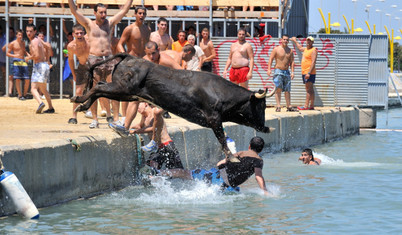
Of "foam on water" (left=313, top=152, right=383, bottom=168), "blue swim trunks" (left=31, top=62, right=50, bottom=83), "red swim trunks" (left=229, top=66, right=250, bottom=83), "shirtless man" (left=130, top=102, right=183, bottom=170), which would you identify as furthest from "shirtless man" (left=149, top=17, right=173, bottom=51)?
"foam on water" (left=313, top=152, right=383, bottom=168)

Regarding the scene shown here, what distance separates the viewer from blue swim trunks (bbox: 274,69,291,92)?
1811cm

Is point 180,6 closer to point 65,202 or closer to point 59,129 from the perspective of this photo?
point 59,129

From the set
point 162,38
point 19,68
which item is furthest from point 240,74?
point 19,68

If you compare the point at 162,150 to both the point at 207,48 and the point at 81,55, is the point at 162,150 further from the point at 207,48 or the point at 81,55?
the point at 207,48

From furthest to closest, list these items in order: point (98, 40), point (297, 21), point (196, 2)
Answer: point (297, 21) → point (196, 2) → point (98, 40)

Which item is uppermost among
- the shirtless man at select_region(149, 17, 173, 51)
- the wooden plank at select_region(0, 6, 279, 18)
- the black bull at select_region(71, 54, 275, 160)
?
the wooden plank at select_region(0, 6, 279, 18)

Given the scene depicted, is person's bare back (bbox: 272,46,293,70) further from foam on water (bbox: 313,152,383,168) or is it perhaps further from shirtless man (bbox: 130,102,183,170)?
shirtless man (bbox: 130,102,183,170)

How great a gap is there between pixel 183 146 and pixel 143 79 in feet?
8.66

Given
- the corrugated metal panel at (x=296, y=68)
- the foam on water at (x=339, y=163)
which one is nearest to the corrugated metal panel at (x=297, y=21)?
the corrugated metal panel at (x=296, y=68)

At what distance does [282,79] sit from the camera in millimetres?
18172

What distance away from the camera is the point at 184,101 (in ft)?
31.9

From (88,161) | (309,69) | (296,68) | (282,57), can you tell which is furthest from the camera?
(296,68)

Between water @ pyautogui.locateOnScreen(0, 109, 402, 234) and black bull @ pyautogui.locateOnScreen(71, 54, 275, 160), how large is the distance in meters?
0.94

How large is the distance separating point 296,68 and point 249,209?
11033mm
